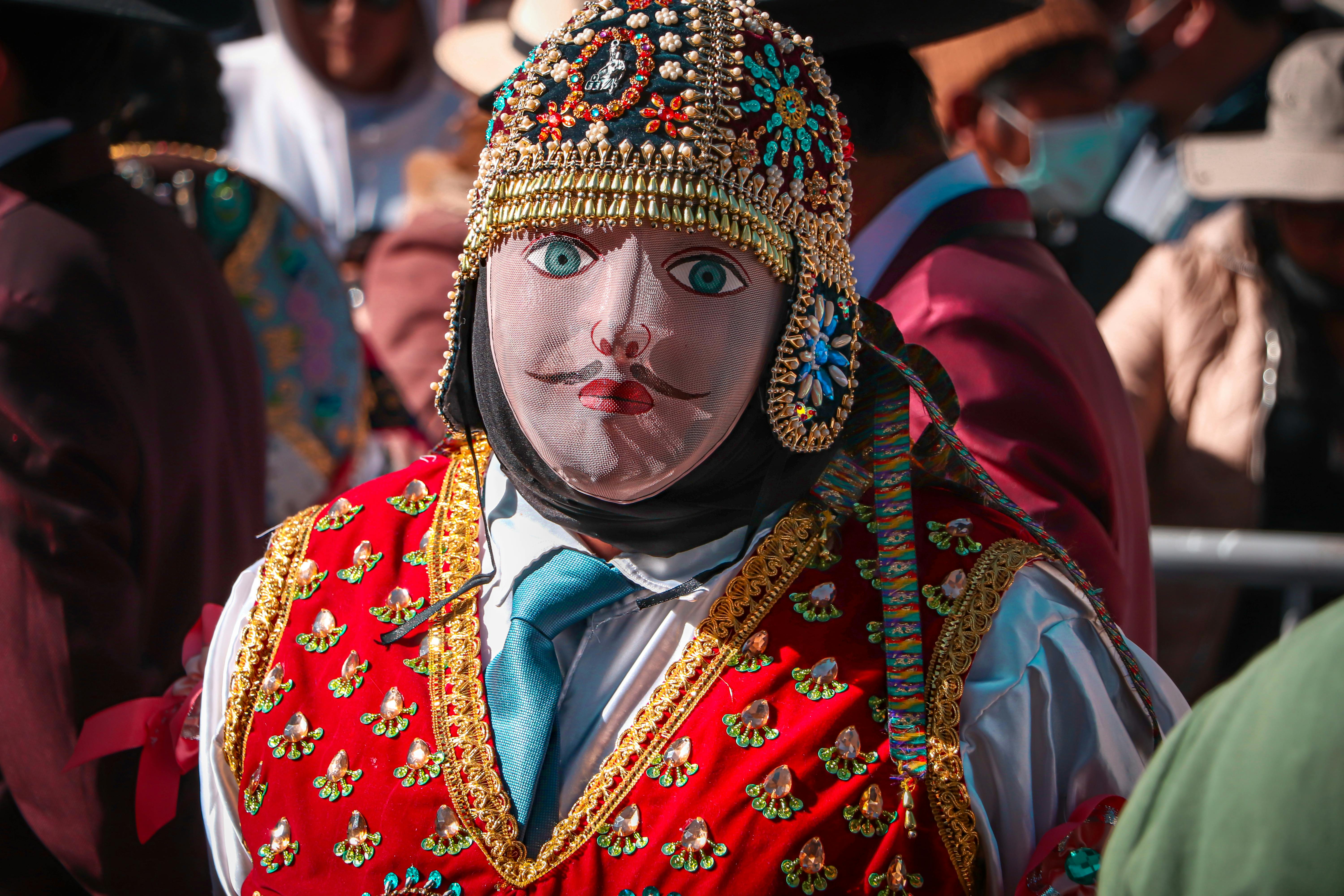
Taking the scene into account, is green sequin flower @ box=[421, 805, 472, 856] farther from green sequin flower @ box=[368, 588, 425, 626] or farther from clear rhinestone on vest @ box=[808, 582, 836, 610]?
clear rhinestone on vest @ box=[808, 582, 836, 610]

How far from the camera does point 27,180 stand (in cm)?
287

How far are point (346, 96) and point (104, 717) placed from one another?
17.3ft

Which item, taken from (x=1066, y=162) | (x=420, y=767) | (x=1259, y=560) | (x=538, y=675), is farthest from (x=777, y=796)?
(x=1066, y=162)

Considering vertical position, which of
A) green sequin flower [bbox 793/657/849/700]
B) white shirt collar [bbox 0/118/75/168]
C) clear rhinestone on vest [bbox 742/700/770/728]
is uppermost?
white shirt collar [bbox 0/118/75/168]

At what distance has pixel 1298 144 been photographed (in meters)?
4.96

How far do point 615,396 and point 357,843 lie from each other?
26.4 inches

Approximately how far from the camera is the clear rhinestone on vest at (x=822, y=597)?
184cm

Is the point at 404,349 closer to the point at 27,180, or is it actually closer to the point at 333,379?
the point at 333,379

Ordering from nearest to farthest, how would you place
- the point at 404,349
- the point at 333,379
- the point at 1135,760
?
the point at 1135,760
the point at 333,379
the point at 404,349

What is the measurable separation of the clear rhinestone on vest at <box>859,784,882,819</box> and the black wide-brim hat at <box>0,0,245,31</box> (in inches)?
89.3

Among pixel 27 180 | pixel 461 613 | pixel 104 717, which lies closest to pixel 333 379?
pixel 27 180

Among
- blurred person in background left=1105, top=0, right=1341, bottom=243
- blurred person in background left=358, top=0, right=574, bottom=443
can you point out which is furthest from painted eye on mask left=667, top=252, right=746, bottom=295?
blurred person in background left=1105, top=0, right=1341, bottom=243

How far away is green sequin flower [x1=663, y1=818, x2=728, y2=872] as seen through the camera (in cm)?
168

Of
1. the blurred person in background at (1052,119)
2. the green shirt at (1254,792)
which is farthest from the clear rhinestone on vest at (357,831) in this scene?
the blurred person in background at (1052,119)
